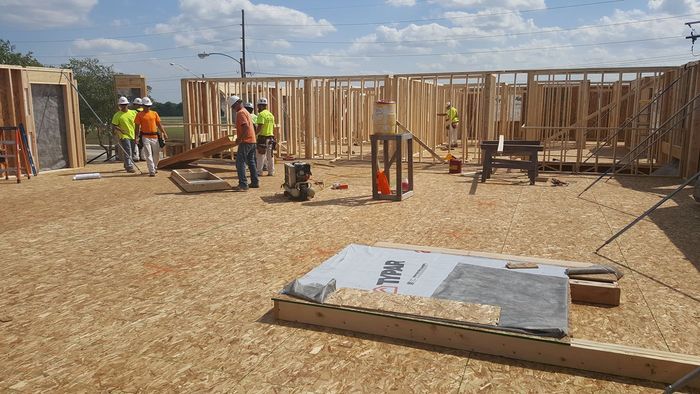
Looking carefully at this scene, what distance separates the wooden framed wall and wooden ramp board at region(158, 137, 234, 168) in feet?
9.23

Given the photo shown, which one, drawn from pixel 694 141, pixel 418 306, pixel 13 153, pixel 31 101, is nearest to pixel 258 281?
pixel 418 306

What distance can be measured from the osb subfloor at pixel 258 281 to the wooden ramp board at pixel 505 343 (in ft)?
0.24

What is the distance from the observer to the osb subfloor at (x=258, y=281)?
3344 millimetres

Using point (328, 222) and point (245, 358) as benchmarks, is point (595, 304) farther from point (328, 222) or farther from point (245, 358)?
point (328, 222)

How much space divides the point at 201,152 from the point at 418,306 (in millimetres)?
10615

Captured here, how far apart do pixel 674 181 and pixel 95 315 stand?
12.2 meters

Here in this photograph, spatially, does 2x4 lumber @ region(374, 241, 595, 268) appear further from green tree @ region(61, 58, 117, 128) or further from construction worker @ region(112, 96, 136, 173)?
green tree @ region(61, 58, 117, 128)

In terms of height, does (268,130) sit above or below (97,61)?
below

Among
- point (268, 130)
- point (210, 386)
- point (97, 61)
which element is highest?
point (97, 61)

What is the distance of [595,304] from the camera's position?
174 inches

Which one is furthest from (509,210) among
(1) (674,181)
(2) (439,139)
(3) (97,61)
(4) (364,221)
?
(3) (97,61)

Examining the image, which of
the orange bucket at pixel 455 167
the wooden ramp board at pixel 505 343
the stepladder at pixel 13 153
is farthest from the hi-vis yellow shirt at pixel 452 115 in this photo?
the wooden ramp board at pixel 505 343

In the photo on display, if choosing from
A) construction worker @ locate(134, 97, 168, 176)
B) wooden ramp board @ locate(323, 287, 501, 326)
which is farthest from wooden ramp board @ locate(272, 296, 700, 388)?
construction worker @ locate(134, 97, 168, 176)

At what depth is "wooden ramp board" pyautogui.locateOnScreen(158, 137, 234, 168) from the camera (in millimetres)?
12761
